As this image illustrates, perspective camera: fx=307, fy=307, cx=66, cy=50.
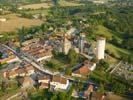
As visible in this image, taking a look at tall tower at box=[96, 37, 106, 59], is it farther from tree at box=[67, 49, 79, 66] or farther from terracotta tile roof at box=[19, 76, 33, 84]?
terracotta tile roof at box=[19, 76, 33, 84]

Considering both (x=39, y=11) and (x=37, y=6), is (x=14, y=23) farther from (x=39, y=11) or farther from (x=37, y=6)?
(x=37, y=6)

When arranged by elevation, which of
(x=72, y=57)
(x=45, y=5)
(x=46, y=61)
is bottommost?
(x=46, y=61)

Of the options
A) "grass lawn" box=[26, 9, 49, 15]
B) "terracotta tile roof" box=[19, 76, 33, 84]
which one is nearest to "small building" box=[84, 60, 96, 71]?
"terracotta tile roof" box=[19, 76, 33, 84]

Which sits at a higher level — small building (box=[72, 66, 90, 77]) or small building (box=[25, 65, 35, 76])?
small building (box=[25, 65, 35, 76])

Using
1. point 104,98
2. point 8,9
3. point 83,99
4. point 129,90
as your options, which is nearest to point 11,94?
point 83,99

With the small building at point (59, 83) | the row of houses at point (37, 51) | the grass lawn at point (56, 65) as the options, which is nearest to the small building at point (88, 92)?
the small building at point (59, 83)

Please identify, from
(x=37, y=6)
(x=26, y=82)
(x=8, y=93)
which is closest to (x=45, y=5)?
(x=37, y=6)
